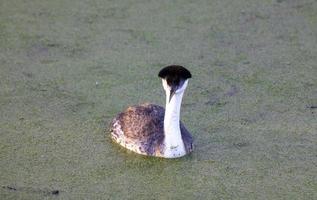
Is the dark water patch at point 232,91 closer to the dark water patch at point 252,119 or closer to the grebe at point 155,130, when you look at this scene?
the dark water patch at point 252,119

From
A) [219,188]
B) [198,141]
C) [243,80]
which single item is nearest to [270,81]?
[243,80]

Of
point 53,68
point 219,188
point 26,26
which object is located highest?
point 26,26

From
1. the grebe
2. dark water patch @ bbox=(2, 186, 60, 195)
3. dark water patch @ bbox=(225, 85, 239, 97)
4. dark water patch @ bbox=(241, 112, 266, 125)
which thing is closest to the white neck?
the grebe

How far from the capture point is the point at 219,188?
3.27 m

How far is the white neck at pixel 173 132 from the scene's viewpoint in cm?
341

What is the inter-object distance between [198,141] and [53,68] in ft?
3.68

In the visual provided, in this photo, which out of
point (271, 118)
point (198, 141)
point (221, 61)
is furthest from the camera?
point (221, 61)

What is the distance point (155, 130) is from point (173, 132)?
12 cm

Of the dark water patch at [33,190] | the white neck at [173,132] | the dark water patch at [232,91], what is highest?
the dark water patch at [232,91]

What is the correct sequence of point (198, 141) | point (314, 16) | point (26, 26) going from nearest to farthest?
point (198, 141) → point (26, 26) → point (314, 16)

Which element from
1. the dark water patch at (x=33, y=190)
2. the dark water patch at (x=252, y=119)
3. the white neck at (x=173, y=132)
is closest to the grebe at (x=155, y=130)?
the white neck at (x=173, y=132)

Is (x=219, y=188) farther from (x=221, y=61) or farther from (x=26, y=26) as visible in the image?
(x=26, y=26)

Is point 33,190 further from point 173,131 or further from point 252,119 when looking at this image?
point 252,119

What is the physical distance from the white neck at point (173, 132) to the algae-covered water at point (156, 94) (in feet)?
0.18
